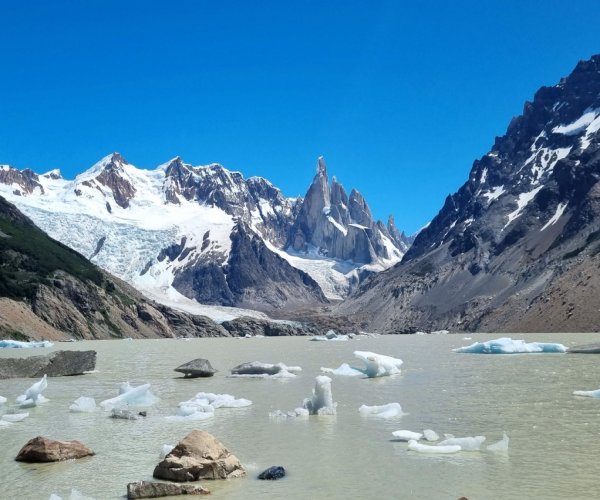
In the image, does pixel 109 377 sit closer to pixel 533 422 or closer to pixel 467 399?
pixel 467 399

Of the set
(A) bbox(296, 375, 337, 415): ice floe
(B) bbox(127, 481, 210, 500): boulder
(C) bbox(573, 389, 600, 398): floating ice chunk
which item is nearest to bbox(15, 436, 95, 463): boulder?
(B) bbox(127, 481, 210, 500): boulder

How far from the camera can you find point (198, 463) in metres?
14.1

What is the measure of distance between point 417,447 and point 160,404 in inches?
518

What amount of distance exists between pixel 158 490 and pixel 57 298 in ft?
408

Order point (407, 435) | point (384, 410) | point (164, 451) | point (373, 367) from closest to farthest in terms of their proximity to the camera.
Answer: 1. point (164, 451)
2. point (407, 435)
3. point (384, 410)
4. point (373, 367)

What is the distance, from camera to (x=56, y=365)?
1566 inches

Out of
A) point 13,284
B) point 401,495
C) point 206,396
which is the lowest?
point 401,495

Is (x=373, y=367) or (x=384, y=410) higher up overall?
(x=373, y=367)

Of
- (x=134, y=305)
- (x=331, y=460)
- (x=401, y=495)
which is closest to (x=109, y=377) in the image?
(x=331, y=460)

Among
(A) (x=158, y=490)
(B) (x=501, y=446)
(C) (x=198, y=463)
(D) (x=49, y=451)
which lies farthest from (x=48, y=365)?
(B) (x=501, y=446)

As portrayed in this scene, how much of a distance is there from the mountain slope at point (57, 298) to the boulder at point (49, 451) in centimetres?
8707

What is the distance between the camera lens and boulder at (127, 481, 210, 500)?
1255 cm

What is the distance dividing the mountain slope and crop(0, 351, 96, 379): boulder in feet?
200

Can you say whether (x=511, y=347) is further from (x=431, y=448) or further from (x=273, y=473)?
(x=273, y=473)
